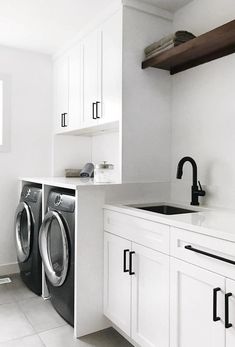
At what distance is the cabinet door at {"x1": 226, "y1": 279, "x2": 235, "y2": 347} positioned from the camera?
4.07ft

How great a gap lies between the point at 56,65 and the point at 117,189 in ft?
5.85

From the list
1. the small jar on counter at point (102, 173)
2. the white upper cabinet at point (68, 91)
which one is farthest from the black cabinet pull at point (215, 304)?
the white upper cabinet at point (68, 91)

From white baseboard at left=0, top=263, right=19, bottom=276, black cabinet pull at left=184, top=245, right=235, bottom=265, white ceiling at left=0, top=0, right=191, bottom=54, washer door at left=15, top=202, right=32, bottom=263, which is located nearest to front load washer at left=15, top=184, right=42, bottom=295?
washer door at left=15, top=202, right=32, bottom=263

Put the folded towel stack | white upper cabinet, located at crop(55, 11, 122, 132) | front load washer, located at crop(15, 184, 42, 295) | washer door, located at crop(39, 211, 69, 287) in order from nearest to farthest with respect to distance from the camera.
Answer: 1. the folded towel stack
2. washer door, located at crop(39, 211, 69, 287)
3. white upper cabinet, located at crop(55, 11, 122, 132)
4. front load washer, located at crop(15, 184, 42, 295)

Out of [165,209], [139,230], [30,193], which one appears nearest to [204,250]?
[139,230]

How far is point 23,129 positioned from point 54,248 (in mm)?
1445

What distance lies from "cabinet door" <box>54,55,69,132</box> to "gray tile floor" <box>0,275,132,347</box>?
167 centimetres

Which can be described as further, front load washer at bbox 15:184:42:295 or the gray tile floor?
front load washer at bbox 15:184:42:295

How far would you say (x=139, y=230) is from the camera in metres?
1.80

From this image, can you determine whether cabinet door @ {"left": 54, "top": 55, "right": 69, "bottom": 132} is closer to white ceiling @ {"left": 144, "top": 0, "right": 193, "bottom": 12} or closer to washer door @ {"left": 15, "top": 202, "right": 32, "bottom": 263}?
washer door @ {"left": 15, "top": 202, "right": 32, "bottom": 263}

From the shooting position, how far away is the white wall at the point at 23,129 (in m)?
3.16

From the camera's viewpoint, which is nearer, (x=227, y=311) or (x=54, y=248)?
(x=227, y=311)

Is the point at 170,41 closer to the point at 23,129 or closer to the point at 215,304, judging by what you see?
the point at 215,304

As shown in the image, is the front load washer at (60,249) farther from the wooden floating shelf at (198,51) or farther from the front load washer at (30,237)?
the wooden floating shelf at (198,51)
